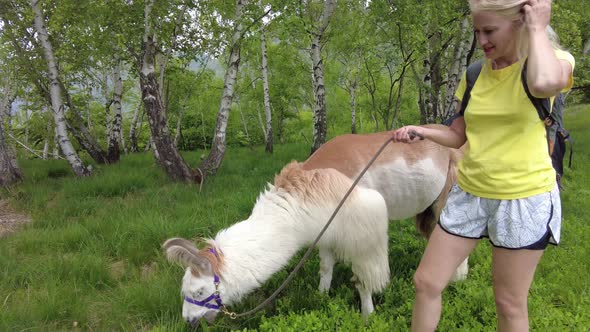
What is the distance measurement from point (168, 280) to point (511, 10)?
331 cm

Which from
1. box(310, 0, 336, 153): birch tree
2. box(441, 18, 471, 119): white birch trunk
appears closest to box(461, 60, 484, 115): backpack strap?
box(310, 0, 336, 153): birch tree

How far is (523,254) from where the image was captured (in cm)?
172

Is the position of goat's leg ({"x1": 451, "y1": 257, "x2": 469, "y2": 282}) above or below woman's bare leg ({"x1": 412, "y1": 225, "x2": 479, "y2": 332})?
below

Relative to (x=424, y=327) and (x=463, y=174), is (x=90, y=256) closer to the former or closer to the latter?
(x=424, y=327)

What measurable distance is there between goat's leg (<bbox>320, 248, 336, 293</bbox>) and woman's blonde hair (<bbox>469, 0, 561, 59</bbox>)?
7.41 feet

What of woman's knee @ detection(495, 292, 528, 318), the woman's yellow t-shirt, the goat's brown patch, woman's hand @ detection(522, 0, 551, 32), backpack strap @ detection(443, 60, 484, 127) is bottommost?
woman's knee @ detection(495, 292, 528, 318)

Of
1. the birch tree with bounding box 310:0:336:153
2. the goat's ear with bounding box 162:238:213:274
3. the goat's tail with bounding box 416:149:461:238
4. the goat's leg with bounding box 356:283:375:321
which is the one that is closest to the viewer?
the goat's ear with bounding box 162:238:213:274

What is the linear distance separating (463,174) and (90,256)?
12.3ft

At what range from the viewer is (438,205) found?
3699 millimetres

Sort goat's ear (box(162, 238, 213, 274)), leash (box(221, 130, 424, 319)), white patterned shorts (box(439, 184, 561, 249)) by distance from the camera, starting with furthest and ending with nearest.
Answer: goat's ear (box(162, 238, 213, 274)) → leash (box(221, 130, 424, 319)) → white patterned shorts (box(439, 184, 561, 249))

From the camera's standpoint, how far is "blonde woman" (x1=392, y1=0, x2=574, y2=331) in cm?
150

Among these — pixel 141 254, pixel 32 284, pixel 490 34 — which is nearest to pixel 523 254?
pixel 490 34

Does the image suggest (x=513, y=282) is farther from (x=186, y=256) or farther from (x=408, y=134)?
(x=186, y=256)

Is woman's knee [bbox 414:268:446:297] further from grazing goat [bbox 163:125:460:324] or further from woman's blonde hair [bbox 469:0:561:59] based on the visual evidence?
woman's blonde hair [bbox 469:0:561:59]
